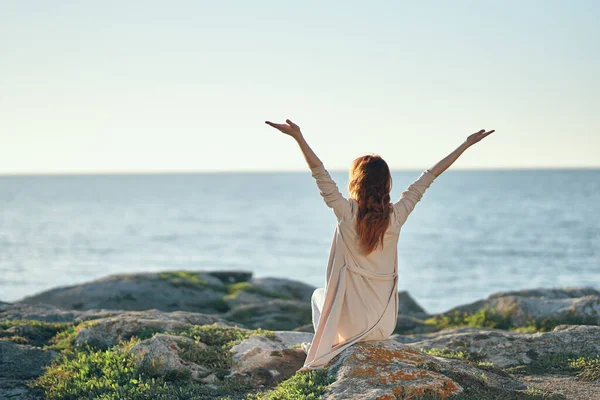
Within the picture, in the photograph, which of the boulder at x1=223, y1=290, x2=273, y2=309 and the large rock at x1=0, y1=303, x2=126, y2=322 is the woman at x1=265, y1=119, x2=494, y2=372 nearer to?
the large rock at x1=0, y1=303, x2=126, y2=322

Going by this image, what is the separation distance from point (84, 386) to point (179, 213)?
116m

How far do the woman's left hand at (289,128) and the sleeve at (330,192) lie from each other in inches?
18.5

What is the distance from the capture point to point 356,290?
9648 mm

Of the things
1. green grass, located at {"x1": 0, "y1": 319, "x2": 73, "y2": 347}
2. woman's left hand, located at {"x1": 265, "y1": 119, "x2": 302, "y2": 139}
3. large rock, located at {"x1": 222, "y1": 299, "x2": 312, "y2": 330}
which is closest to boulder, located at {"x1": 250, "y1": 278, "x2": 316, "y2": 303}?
large rock, located at {"x1": 222, "y1": 299, "x2": 312, "y2": 330}

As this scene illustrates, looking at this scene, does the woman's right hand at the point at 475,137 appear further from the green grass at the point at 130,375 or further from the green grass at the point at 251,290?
the green grass at the point at 251,290

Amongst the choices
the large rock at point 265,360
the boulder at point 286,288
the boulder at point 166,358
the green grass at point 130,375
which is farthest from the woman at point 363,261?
the boulder at point 286,288

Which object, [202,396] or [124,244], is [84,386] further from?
[124,244]

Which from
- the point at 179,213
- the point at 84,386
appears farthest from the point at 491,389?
the point at 179,213

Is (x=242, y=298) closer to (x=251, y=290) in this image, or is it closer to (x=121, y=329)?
(x=251, y=290)

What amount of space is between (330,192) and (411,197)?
1345mm

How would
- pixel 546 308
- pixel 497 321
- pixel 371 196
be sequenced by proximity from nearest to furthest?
pixel 371 196
pixel 546 308
pixel 497 321

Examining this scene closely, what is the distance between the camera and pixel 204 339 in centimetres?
1211

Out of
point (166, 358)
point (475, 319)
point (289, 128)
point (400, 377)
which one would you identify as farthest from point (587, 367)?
point (475, 319)

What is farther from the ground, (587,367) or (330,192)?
(330,192)
